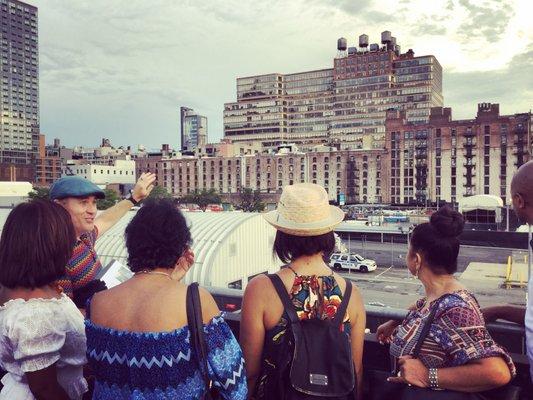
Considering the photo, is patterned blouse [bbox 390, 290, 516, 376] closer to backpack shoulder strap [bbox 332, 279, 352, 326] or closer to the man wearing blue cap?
backpack shoulder strap [bbox 332, 279, 352, 326]

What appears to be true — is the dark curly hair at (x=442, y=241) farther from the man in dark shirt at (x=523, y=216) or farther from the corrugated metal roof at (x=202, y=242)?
the corrugated metal roof at (x=202, y=242)

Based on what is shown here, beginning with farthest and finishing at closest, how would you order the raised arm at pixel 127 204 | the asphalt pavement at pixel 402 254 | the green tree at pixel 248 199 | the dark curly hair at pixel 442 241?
1. the green tree at pixel 248 199
2. the asphalt pavement at pixel 402 254
3. the raised arm at pixel 127 204
4. the dark curly hair at pixel 442 241

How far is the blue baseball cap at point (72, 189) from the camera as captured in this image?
387cm

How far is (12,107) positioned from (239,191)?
106 meters

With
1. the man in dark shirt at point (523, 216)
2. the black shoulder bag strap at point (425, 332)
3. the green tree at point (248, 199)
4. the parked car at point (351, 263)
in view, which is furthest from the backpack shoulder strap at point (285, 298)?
the green tree at point (248, 199)

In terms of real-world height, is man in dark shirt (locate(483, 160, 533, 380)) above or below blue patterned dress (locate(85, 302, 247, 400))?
above

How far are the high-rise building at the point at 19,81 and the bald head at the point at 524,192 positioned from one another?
6907 inches

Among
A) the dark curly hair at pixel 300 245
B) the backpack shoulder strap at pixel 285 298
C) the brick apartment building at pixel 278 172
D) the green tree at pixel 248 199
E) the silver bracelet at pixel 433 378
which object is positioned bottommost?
the green tree at pixel 248 199

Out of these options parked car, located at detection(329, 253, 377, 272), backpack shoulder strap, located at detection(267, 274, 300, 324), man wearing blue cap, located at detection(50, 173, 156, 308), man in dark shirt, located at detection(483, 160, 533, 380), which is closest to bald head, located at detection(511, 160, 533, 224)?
man in dark shirt, located at detection(483, 160, 533, 380)

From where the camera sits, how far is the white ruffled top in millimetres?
2316

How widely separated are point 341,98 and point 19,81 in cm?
11393

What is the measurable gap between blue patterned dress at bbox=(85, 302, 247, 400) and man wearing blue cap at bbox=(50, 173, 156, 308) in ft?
3.84

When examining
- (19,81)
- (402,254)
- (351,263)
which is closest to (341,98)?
(402,254)

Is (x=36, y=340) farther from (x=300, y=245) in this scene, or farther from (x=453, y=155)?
(x=453, y=155)
